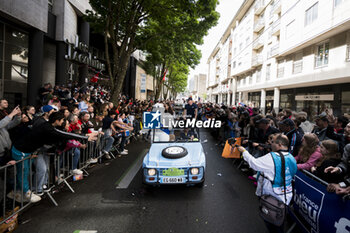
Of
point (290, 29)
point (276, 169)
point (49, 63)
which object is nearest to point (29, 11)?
point (49, 63)

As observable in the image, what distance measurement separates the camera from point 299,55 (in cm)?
1909

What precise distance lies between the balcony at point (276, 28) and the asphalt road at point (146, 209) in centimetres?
2256

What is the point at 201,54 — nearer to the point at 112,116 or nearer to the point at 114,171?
the point at 112,116

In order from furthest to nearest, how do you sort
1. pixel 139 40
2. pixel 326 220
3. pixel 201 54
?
pixel 201 54, pixel 139 40, pixel 326 220

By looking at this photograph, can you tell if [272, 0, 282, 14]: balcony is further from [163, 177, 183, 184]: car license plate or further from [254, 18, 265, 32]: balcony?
[163, 177, 183, 184]: car license plate

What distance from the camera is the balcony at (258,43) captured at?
2747 centimetres

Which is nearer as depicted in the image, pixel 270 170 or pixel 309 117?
pixel 270 170

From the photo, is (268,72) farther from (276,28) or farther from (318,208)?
(318,208)

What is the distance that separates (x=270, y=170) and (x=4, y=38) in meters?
15.9

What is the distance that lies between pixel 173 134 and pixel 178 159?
5.00ft

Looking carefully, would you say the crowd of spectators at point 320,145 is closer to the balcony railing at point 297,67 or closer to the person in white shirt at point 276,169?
the person in white shirt at point 276,169

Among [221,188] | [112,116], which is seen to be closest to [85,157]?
[112,116]

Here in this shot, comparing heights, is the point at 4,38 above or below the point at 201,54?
below

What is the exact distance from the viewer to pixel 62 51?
15609 mm
